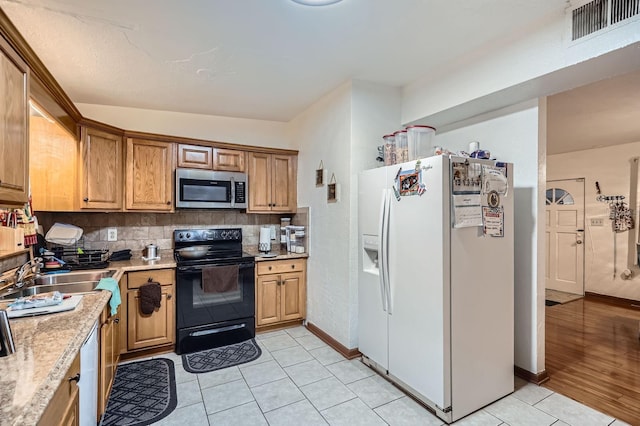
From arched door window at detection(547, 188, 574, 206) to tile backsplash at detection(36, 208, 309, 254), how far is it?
15.5ft

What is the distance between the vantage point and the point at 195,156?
347 cm

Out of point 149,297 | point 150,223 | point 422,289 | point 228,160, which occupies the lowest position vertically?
point 149,297

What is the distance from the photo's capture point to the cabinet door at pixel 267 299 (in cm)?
349

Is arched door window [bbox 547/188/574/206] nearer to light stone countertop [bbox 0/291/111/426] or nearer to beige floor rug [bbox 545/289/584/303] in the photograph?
beige floor rug [bbox 545/289/584/303]

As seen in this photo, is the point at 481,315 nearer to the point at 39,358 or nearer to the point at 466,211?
the point at 466,211

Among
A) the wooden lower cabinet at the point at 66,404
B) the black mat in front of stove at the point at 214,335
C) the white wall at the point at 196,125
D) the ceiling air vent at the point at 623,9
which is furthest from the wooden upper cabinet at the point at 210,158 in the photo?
the ceiling air vent at the point at 623,9

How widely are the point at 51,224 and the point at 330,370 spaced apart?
2921 mm

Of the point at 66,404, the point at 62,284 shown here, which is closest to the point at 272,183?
the point at 62,284

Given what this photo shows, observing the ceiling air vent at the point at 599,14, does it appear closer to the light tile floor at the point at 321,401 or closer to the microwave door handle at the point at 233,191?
the light tile floor at the point at 321,401

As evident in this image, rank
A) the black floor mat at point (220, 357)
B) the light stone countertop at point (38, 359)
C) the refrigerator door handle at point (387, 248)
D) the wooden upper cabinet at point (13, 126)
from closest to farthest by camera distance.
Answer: the light stone countertop at point (38, 359)
the wooden upper cabinet at point (13, 126)
the refrigerator door handle at point (387, 248)
the black floor mat at point (220, 357)

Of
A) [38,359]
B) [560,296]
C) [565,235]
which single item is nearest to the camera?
[38,359]

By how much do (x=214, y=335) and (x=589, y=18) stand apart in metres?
3.72

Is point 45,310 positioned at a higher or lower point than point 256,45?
lower

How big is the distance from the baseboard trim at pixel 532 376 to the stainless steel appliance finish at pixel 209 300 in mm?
2446
